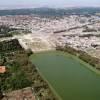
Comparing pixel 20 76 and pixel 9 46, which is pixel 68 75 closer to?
pixel 20 76

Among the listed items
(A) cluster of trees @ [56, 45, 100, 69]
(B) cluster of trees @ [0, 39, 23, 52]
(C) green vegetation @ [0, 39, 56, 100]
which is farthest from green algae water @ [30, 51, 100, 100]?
(B) cluster of trees @ [0, 39, 23, 52]

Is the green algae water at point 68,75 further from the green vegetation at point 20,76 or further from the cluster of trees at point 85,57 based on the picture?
the green vegetation at point 20,76

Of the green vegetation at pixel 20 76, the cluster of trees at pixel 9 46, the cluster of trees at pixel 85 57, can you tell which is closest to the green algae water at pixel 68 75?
the cluster of trees at pixel 85 57

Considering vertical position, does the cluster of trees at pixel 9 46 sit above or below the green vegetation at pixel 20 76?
below

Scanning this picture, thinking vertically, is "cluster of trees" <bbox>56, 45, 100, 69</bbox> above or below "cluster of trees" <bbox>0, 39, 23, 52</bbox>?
above

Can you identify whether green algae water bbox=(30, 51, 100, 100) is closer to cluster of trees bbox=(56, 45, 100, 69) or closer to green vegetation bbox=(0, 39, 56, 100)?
cluster of trees bbox=(56, 45, 100, 69)

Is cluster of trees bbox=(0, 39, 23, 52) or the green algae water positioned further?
cluster of trees bbox=(0, 39, 23, 52)

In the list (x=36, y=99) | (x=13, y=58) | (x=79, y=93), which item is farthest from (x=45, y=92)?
(x=13, y=58)

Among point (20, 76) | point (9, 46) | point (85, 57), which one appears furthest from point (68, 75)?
point (9, 46)
